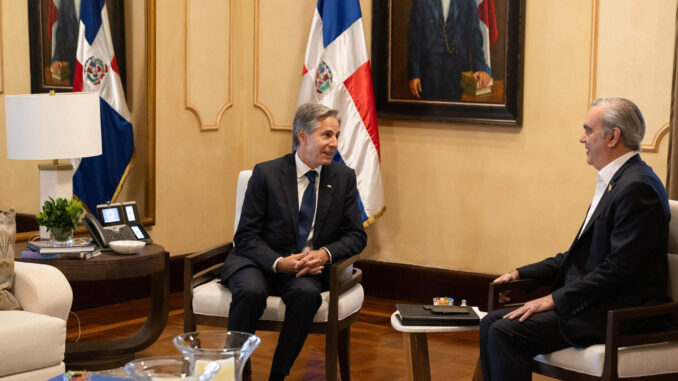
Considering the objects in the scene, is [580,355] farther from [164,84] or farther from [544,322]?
[164,84]

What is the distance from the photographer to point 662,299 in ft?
11.3

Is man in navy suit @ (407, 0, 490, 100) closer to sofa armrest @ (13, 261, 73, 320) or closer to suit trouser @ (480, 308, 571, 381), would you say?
suit trouser @ (480, 308, 571, 381)

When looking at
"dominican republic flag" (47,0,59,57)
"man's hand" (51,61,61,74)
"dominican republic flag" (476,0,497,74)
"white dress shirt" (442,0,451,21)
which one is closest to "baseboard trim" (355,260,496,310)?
"dominican republic flag" (476,0,497,74)

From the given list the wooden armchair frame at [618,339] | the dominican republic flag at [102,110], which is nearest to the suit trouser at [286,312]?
the wooden armchair frame at [618,339]

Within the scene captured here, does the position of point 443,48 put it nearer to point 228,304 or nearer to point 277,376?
point 228,304

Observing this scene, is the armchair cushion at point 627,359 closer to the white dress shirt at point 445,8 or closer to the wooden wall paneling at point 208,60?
the white dress shirt at point 445,8

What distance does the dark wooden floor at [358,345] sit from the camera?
182 inches

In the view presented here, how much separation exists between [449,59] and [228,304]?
253cm

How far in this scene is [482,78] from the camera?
18.7 feet

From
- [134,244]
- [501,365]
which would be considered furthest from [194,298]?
[501,365]

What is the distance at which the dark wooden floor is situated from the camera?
4.63m

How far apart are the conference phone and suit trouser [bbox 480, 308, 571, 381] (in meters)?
2.01

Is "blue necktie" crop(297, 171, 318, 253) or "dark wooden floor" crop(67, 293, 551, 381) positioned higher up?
"blue necktie" crop(297, 171, 318, 253)

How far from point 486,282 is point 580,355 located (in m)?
2.52
